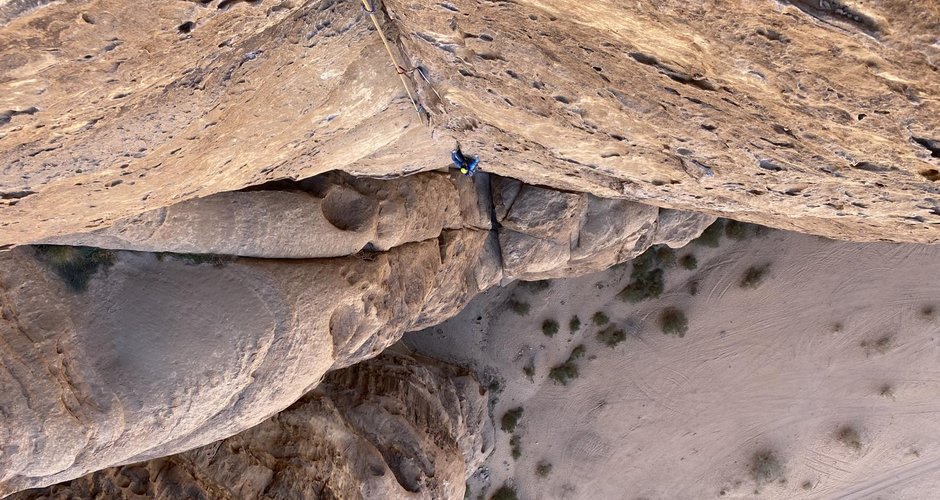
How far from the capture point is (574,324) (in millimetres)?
12031

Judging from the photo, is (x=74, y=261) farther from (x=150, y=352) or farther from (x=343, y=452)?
(x=343, y=452)

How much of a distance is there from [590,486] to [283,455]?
294 inches

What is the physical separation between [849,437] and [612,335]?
214 inches

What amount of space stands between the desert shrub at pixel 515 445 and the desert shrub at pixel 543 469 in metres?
0.50

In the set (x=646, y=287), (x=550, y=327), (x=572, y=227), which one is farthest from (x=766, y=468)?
(x=572, y=227)

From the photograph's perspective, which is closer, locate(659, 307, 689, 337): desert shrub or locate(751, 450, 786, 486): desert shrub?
locate(659, 307, 689, 337): desert shrub

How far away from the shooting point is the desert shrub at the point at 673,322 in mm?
11695

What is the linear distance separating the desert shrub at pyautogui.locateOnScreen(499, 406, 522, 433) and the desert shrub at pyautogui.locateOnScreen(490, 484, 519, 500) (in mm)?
1441

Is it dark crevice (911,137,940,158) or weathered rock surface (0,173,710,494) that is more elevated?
dark crevice (911,137,940,158)

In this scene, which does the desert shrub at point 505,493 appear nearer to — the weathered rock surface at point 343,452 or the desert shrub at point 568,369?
the weathered rock surface at point 343,452

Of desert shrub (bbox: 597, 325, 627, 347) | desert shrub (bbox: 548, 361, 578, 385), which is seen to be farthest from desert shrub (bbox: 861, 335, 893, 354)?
desert shrub (bbox: 548, 361, 578, 385)

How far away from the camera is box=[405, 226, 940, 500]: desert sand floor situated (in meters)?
11.3

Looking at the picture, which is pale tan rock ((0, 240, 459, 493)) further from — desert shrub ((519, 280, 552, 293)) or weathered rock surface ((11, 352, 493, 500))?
desert shrub ((519, 280, 552, 293))

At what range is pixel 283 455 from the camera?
816cm
